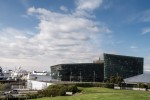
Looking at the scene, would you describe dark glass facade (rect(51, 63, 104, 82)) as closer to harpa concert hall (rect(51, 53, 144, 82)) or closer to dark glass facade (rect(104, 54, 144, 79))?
harpa concert hall (rect(51, 53, 144, 82))

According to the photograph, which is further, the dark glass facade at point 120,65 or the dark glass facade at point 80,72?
the dark glass facade at point 120,65

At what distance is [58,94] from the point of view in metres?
69.5

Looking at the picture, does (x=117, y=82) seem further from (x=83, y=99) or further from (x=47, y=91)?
(x=83, y=99)

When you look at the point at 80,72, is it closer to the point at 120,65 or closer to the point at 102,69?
the point at 102,69

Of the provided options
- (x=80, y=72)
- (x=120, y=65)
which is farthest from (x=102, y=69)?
(x=80, y=72)

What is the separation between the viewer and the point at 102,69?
573ft

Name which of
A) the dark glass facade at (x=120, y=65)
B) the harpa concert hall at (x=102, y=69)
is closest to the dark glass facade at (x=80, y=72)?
the harpa concert hall at (x=102, y=69)

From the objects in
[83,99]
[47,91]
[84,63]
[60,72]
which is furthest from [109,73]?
[83,99]

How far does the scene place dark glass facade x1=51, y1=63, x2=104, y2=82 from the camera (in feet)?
549

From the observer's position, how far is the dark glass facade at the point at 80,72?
16738cm

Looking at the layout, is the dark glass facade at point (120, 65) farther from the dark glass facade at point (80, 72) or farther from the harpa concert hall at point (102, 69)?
the dark glass facade at point (80, 72)

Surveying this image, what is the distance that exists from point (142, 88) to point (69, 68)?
82981 millimetres

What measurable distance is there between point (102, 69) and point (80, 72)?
Answer: 16.2 meters

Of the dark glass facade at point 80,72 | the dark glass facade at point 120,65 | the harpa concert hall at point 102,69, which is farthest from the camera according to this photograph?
the dark glass facade at point 120,65
